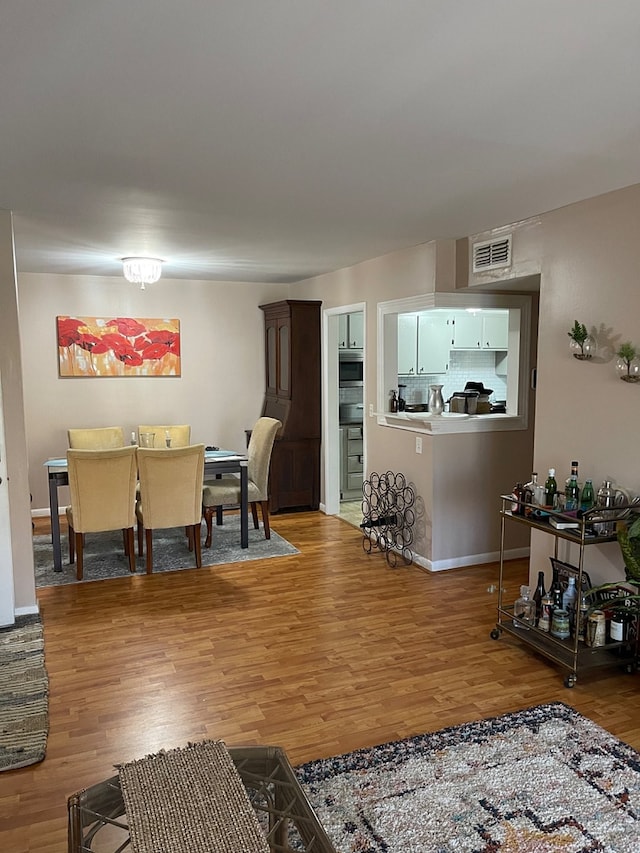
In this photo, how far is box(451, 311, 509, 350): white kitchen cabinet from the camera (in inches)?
271

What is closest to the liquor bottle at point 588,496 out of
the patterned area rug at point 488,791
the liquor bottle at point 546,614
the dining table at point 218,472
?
the liquor bottle at point 546,614

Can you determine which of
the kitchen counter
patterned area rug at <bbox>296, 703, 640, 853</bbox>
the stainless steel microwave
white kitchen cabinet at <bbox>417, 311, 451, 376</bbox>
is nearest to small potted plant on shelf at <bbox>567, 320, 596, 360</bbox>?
the kitchen counter

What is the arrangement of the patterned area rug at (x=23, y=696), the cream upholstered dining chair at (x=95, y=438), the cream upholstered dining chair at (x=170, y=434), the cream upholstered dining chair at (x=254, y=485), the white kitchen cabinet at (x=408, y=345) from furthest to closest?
the white kitchen cabinet at (x=408, y=345) < the cream upholstered dining chair at (x=170, y=434) < the cream upholstered dining chair at (x=95, y=438) < the cream upholstered dining chair at (x=254, y=485) < the patterned area rug at (x=23, y=696)

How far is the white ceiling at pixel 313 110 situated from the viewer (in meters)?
1.63

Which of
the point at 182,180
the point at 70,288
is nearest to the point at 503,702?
the point at 182,180

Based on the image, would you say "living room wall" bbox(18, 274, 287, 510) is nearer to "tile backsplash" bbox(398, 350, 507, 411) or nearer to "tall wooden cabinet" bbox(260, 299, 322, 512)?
"tall wooden cabinet" bbox(260, 299, 322, 512)

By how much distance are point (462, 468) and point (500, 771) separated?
2.61m

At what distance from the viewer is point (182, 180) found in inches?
120

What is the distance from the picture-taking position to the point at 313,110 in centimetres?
218

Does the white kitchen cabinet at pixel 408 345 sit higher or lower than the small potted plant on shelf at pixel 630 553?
higher

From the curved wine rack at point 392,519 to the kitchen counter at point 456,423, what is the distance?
Answer: 0.48 meters

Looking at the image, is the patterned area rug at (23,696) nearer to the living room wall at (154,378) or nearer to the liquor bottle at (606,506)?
the liquor bottle at (606,506)

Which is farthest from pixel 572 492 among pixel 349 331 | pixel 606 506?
pixel 349 331

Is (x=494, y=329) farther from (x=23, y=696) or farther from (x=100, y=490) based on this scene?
(x=23, y=696)
